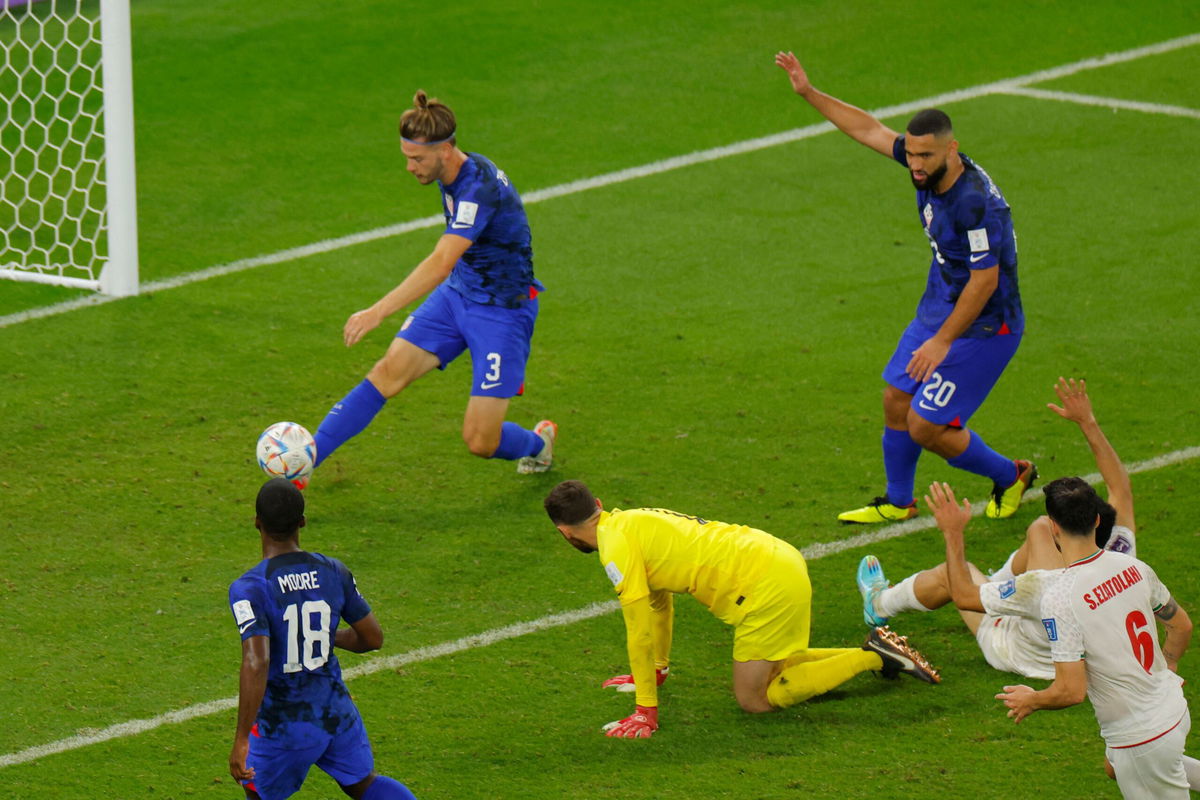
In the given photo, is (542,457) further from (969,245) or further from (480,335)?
(969,245)

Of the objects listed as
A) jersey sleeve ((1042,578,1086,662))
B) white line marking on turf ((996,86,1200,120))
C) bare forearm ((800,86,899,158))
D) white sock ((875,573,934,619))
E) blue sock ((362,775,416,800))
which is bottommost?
white sock ((875,573,934,619))

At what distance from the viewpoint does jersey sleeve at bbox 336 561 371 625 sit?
17.5 ft

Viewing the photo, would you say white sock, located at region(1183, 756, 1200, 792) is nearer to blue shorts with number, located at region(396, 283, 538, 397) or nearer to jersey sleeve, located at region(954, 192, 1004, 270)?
jersey sleeve, located at region(954, 192, 1004, 270)

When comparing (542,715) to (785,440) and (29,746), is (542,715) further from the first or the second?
(785,440)

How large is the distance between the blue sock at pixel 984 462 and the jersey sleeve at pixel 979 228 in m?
0.98

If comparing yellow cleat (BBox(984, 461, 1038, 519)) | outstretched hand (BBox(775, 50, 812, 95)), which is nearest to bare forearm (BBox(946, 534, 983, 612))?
yellow cleat (BBox(984, 461, 1038, 519))

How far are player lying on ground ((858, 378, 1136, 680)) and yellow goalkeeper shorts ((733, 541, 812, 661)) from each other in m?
0.59

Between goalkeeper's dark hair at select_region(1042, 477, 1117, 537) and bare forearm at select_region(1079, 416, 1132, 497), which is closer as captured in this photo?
goalkeeper's dark hair at select_region(1042, 477, 1117, 537)

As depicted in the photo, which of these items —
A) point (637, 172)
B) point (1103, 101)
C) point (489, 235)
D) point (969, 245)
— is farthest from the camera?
point (1103, 101)

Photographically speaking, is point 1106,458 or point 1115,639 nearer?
point 1115,639

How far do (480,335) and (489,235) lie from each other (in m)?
0.51

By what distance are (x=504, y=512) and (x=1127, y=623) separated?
3.82 m

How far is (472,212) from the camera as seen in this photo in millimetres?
8031

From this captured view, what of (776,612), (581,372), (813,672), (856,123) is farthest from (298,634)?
(581,372)
